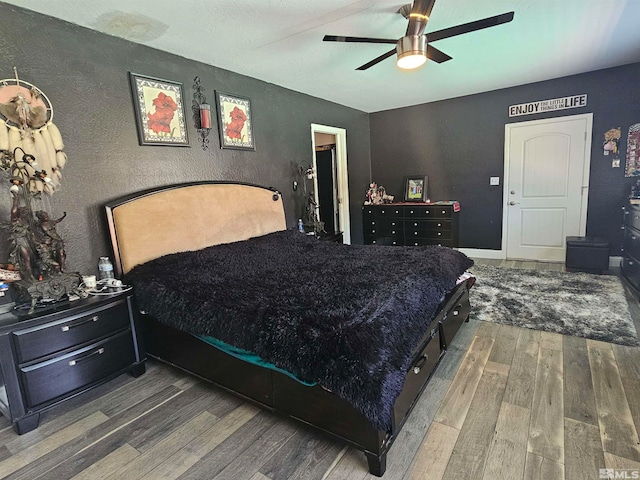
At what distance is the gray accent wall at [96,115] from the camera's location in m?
2.22

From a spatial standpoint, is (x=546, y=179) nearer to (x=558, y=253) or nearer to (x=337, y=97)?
(x=558, y=253)

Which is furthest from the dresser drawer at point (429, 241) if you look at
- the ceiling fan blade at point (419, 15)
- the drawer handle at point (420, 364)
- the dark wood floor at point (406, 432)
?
the drawer handle at point (420, 364)

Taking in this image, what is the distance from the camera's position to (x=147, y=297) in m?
2.30

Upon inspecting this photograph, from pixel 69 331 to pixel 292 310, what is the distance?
138cm

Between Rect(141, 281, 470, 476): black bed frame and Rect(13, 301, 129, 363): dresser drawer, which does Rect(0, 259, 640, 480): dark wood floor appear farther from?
Rect(13, 301, 129, 363): dresser drawer

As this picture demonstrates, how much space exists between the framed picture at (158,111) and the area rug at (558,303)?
321cm

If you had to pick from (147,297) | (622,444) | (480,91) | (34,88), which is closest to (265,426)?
(147,297)

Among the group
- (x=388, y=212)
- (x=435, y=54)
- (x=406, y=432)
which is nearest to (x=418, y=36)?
(x=435, y=54)

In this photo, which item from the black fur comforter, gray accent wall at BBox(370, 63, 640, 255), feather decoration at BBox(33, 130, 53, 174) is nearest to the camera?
the black fur comforter

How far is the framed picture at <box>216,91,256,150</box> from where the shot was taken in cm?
344

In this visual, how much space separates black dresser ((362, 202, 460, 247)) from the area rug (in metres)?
0.98

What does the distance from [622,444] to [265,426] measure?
173 centimetres

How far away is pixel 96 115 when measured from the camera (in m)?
2.52

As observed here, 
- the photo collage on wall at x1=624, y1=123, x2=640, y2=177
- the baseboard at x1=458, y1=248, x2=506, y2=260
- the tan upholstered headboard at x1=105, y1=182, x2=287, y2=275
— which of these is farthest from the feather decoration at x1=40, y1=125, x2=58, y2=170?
the photo collage on wall at x1=624, y1=123, x2=640, y2=177
